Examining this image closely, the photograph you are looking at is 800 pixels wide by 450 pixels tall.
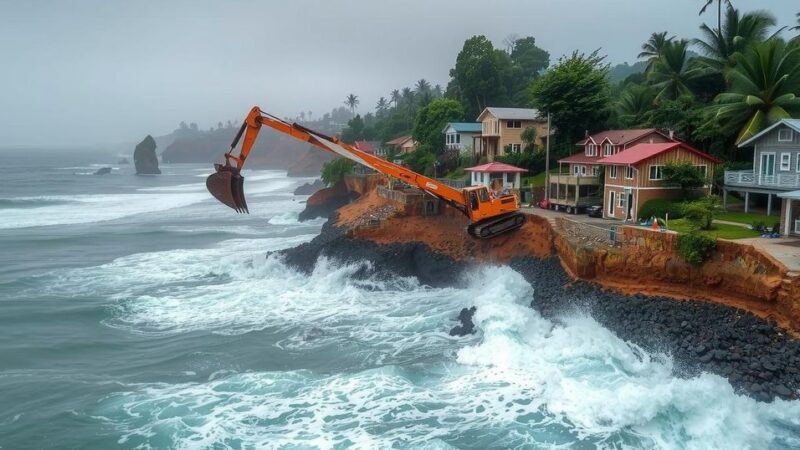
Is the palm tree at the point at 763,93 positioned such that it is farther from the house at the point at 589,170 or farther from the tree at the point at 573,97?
the tree at the point at 573,97

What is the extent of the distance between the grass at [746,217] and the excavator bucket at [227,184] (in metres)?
19.2

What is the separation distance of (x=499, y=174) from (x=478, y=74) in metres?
29.7

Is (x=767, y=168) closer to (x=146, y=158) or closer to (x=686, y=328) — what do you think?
(x=686, y=328)

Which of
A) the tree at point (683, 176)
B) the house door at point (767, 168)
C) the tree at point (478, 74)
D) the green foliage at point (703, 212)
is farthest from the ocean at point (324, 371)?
the tree at point (478, 74)

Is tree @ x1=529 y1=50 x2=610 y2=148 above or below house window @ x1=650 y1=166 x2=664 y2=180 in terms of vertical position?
above

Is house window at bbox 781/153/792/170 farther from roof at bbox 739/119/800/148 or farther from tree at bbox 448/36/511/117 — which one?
tree at bbox 448/36/511/117

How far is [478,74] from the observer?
62.2 m

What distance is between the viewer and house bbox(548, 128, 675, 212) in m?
31.3

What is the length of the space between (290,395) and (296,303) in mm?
9430

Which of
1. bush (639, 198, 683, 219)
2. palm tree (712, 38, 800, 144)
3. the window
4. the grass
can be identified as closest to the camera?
the grass

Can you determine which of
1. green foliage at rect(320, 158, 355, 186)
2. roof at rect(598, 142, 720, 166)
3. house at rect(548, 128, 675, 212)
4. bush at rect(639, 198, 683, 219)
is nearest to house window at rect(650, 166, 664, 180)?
roof at rect(598, 142, 720, 166)

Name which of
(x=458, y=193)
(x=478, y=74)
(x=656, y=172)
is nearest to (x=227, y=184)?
(x=458, y=193)

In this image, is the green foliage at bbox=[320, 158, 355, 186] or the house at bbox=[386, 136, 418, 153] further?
the house at bbox=[386, 136, 418, 153]

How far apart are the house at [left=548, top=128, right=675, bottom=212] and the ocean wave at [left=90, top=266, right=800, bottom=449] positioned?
10820mm
